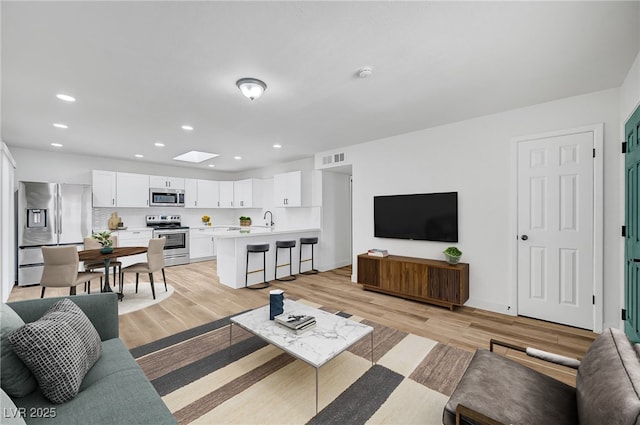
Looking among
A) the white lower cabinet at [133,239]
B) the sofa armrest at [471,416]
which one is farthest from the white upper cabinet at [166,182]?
the sofa armrest at [471,416]

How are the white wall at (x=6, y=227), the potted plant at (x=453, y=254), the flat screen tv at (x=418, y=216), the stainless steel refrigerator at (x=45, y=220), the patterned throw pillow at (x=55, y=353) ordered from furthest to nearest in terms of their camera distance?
the stainless steel refrigerator at (x=45, y=220), the flat screen tv at (x=418, y=216), the white wall at (x=6, y=227), the potted plant at (x=453, y=254), the patterned throw pillow at (x=55, y=353)

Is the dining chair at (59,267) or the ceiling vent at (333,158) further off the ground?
the ceiling vent at (333,158)

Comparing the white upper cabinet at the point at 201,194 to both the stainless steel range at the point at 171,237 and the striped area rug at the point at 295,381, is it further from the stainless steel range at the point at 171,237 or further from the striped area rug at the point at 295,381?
the striped area rug at the point at 295,381

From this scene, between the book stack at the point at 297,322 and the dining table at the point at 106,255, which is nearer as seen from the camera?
the book stack at the point at 297,322

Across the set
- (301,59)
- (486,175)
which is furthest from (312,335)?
(486,175)

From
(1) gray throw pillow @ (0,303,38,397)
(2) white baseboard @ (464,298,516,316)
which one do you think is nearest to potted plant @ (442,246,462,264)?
(2) white baseboard @ (464,298,516,316)

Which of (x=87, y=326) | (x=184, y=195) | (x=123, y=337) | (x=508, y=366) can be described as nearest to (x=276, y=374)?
(x=87, y=326)

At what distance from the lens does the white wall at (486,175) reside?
2.89 metres

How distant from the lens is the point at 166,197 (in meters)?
6.92

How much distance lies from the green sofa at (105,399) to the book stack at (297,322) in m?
1.00

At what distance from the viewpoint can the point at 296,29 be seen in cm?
191

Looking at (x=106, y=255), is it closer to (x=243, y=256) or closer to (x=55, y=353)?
(x=243, y=256)

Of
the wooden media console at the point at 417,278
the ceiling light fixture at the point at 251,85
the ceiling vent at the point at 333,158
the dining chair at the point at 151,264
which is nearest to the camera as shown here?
the ceiling light fixture at the point at 251,85

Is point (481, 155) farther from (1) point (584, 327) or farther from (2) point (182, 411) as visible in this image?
(2) point (182, 411)
